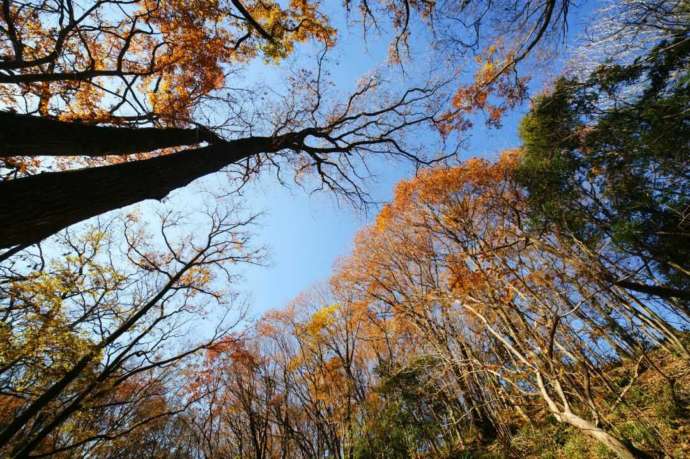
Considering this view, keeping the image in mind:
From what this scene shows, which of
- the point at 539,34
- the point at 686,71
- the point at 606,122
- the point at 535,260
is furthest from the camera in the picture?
Answer: the point at 535,260

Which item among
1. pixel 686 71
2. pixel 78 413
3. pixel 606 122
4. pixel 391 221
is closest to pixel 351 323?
pixel 391 221

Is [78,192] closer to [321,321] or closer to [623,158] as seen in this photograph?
[623,158]

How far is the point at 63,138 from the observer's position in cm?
207

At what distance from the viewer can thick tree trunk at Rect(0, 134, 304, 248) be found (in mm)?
1558

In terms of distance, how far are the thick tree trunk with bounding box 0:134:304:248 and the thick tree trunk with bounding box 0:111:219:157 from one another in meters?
0.30

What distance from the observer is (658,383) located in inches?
267

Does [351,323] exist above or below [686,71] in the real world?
above

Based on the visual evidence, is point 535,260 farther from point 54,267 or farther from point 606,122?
point 54,267

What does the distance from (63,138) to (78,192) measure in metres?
0.60

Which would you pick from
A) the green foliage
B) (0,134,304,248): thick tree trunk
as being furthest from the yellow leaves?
(0,134,304,248): thick tree trunk

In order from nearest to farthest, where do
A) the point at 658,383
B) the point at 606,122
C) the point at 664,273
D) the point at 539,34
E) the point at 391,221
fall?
the point at 539,34, the point at 606,122, the point at 658,383, the point at 664,273, the point at 391,221

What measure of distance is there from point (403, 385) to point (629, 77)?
11.1 m

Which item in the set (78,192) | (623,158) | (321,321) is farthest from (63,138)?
(321,321)

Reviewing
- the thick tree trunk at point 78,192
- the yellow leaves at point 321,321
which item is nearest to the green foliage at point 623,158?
the thick tree trunk at point 78,192
